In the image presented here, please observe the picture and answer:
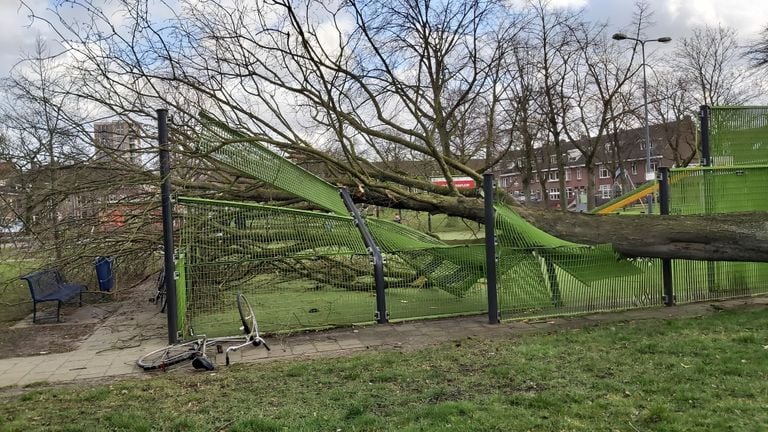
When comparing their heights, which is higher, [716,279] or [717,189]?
[717,189]

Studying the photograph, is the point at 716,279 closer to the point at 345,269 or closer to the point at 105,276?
the point at 345,269

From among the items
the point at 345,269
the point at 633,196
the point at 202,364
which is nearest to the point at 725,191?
the point at 633,196

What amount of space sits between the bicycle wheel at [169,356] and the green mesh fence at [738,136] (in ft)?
26.2

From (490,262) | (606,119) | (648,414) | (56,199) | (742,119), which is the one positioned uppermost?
(606,119)

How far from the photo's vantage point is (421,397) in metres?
4.38

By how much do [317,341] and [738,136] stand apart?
733 centimetres

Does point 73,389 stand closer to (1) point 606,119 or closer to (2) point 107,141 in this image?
(2) point 107,141

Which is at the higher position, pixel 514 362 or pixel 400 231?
pixel 400 231

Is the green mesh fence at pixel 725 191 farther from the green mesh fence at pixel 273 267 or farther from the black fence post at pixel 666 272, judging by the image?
the green mesh fence at pixel 273 267

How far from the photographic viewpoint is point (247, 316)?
6.81 m

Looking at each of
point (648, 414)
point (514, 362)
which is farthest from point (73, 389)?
point (648, 414)

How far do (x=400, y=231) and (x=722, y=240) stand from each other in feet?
14.3

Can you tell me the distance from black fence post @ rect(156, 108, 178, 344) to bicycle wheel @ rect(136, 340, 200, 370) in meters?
0.27

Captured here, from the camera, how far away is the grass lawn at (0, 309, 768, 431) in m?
3.82
